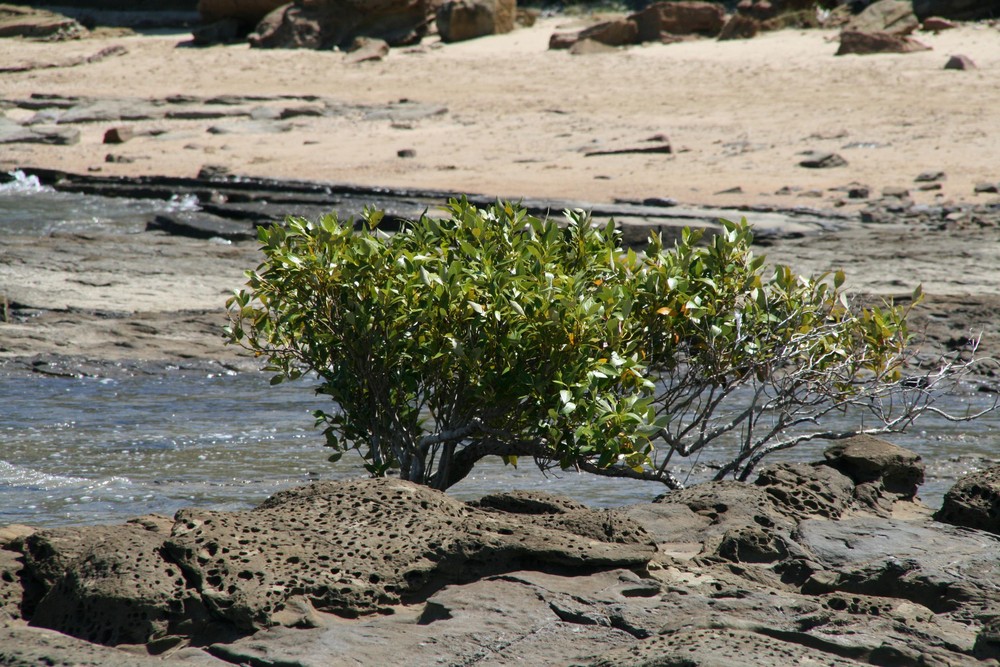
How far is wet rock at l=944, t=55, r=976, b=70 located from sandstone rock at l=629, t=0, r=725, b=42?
6.50 m

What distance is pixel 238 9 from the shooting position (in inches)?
1120

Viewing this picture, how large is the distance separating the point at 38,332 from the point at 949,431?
6036 millimetres

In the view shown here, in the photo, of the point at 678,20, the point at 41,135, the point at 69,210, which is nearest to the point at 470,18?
the point at 678,20

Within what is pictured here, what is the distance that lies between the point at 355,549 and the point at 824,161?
486 inches

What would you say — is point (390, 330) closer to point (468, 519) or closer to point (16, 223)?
point (468, 519)

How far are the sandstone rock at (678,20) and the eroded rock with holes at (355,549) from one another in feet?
73.0

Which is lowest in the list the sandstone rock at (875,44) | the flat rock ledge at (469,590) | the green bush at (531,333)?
the flat rock ledge at (469,590)

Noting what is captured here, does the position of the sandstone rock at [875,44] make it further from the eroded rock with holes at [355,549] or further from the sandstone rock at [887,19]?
the eroded rock with holes at [355,549]

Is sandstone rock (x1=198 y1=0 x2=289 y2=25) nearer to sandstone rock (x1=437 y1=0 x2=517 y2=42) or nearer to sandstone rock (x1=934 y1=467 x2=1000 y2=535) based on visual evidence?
sandstone rock (x1=437 y1=0 x2=517 y2=42)

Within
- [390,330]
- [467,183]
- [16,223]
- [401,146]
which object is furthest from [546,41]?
[390,330]

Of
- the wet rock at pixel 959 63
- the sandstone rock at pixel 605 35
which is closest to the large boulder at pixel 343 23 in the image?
the sandstone rock at pixel 605 35

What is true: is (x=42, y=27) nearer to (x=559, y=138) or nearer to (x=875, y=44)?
(x=559, y=138)

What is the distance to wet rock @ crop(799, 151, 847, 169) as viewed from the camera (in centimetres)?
1450

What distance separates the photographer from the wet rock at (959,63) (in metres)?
19.0
